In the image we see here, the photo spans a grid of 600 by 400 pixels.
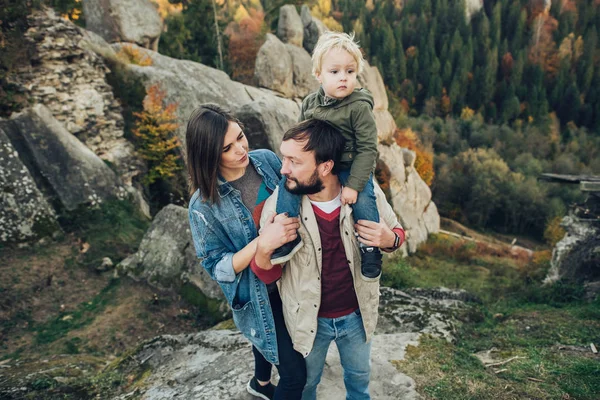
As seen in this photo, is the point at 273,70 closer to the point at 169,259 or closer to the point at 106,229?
the point at 106,229

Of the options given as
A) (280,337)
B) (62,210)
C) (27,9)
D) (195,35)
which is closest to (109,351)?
(62,210)

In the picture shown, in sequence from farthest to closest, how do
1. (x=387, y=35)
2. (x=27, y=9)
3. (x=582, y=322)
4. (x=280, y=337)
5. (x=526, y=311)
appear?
(x=387, y=35)
(x=27, y=9)
(x=526, y=311)
(x=582, y=322)
(x=280, y=337)

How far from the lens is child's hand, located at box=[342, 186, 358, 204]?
8.41 feet

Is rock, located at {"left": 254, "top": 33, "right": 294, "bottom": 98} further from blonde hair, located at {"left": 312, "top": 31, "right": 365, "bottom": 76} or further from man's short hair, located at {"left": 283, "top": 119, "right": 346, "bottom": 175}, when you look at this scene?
man's short hair, located at {"left": 283, "top": 119, "right": 346, "bottom": 175}

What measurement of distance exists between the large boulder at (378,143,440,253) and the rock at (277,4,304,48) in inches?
404

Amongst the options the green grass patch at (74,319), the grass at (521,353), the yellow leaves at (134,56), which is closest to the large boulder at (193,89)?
the yellow leaves at (134,56)

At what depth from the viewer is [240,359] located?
14.2ft

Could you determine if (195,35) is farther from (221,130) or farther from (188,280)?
(221,130)

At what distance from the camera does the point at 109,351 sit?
614cm

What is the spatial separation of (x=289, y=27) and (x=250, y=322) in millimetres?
27358

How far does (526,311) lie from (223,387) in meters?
6.16

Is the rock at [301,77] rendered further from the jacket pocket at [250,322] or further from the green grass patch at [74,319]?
the jacket pocket at [250,322]

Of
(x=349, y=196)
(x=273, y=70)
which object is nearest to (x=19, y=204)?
(x=349, y=196)

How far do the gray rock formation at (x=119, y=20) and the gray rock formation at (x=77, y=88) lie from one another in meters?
5.50
